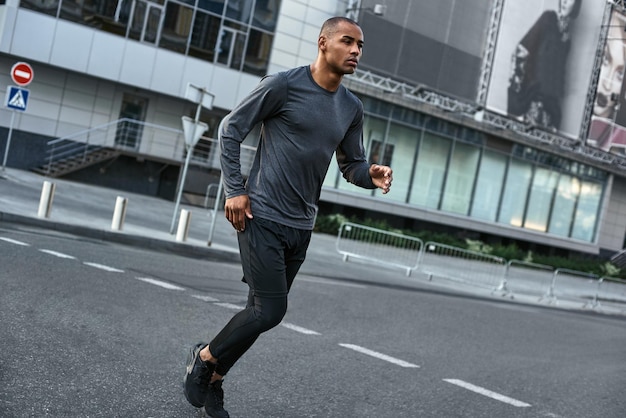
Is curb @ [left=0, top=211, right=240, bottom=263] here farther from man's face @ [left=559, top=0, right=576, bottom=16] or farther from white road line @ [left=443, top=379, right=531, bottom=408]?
man's face @ [left=559, top=0, right=576, bottom=16]

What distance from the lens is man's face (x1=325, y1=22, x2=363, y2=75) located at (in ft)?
14.7

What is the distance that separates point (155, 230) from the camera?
18.4 metres

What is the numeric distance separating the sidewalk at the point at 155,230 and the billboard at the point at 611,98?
768 inches

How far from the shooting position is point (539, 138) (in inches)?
1607

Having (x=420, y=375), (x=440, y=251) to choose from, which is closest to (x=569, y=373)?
(x=420, y=375)

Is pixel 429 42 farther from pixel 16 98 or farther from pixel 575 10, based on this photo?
pixel 16 98

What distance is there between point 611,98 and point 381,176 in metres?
42.6

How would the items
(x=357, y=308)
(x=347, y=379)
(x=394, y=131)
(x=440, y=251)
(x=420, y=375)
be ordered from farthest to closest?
(x=394, y=131) → (x=440, y=251) → (x=357, y=308) → (x=420, y=375) → (x=347, y=379)

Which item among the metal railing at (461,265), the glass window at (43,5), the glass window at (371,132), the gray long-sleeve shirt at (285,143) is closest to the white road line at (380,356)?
the gray long-sleeve shirt at (285,143)

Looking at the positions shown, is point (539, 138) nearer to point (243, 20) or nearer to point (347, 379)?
point (243, 20)

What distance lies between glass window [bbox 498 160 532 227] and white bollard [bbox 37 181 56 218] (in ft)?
95.1

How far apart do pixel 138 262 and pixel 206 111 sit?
2288 centimetres

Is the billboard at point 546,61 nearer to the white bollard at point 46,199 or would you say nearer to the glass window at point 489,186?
the glass window at point 489,186

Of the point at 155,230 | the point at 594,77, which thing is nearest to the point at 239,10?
the point at 155,230
